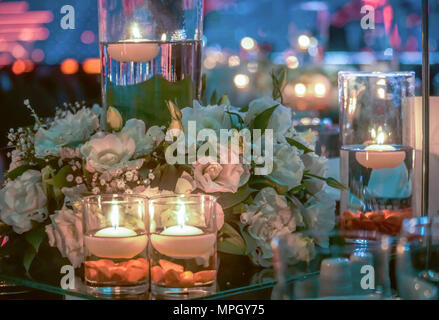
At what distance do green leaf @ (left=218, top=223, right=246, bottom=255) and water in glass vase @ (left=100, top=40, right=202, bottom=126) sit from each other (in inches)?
8.9

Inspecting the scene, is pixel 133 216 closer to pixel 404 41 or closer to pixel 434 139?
pixel 434 139

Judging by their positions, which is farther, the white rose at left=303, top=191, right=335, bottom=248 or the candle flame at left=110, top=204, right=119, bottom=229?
the white rose at left=303, top=191, right=335, bottom=248

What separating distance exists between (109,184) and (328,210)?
303 mm

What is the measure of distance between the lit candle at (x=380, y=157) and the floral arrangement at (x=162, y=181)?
4.1 inches

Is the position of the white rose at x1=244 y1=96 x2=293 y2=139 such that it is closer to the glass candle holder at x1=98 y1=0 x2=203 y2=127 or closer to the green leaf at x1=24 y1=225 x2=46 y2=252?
the glass candle holder at x1=98 y1=0 x2=203 y2=127

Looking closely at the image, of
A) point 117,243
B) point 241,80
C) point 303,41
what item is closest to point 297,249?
point 117,243

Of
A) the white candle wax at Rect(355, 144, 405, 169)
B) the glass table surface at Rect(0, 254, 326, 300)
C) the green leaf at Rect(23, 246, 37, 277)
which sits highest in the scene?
the white candle wax at Rect(355, 144, 405, 169)

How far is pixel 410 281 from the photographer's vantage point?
712 millimetres

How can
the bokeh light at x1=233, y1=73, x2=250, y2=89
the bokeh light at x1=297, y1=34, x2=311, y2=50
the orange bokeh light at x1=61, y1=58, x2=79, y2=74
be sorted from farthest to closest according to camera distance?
1. the bokeh light at x1=297, y1=34, x2=311, y2=50
2. the bokeh light at x1=233, y1=73, x2=250, y2=89
3. the orange bokeh light at x1=61, y1=58, x2=79, y2=74

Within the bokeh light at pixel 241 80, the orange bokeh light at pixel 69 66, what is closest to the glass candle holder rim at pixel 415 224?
the orange bokeh light at pixel 69 66

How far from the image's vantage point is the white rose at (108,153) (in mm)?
946

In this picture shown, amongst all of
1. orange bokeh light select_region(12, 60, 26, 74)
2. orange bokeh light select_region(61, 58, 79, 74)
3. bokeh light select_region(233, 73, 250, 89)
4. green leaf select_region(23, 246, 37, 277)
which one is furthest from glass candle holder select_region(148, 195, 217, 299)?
bokeh light select_region(233, 73, 250, 89)

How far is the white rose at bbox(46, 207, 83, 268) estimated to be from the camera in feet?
3.05
